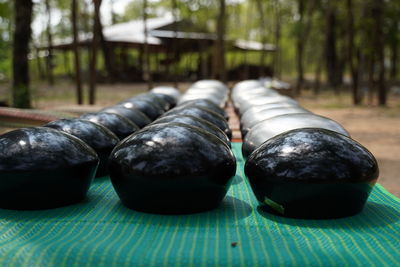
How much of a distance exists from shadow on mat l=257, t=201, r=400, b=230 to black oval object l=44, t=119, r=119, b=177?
53.9 inches

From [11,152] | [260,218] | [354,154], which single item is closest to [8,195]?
[11,152]

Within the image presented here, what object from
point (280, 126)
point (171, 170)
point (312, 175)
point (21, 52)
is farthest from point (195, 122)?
point (21, 52)

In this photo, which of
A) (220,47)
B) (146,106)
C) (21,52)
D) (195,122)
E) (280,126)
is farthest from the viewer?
(220,47)

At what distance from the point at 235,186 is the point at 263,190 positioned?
0.76 meters

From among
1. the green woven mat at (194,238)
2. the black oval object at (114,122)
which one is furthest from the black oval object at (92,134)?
the green woven mat at (194,238)

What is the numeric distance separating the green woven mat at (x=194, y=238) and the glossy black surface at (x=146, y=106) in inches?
112

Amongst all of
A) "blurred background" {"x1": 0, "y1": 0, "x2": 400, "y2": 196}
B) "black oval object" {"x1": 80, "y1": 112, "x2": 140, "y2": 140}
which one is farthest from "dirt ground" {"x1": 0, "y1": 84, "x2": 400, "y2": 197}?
"black oval object" {"x1": 80, "y1": 112, "x2": 140, "y2": 140}

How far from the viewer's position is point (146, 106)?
6152mm

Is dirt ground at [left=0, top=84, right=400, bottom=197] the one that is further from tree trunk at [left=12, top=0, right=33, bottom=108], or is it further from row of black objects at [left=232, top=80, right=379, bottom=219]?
row of black objects at [left=232, top=80, right=379, bottom=219]

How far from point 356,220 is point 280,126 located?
47.8 inches

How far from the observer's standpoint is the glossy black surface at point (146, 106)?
598 centimetres

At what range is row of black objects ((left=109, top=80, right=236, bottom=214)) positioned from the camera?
287 centimetres

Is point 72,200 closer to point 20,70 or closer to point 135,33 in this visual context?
point 20,70

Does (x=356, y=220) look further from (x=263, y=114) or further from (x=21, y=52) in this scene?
(x=21, y=52)
